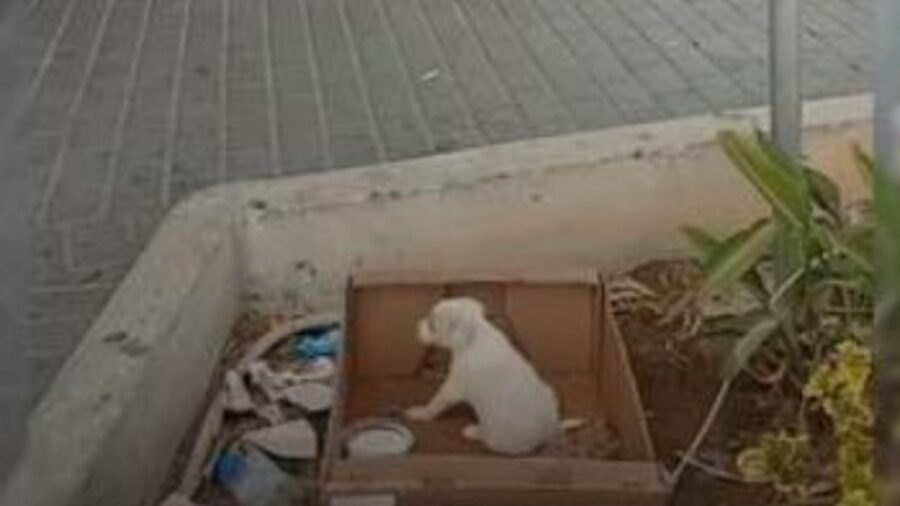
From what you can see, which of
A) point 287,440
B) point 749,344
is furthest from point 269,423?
point 749,344

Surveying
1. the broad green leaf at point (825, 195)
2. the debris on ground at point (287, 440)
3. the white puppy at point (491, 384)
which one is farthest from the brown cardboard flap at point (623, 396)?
the debris on ground at point (287, 440)

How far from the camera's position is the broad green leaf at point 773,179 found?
10.00 ft

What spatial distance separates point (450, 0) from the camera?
716cm

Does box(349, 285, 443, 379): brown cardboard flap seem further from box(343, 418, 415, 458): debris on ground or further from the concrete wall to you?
the concrete wall

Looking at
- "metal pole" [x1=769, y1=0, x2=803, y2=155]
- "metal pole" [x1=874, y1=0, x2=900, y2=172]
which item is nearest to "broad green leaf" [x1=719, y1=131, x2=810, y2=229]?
"metal pole" [x1=769, y1=0, x2=803, y2=155]

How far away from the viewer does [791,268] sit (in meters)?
3.10

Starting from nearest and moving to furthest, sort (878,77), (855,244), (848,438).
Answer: (878,77) → (848,438) → (855,244)

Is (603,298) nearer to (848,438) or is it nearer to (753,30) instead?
(848,438)

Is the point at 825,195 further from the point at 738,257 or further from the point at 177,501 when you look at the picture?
the point at 177,501

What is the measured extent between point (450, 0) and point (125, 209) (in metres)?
2.92

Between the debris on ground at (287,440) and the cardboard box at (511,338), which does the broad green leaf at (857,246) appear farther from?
the debris on ground at (287,440)

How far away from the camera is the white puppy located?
2.99 meters

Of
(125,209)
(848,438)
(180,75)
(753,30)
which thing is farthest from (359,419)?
(753,30)

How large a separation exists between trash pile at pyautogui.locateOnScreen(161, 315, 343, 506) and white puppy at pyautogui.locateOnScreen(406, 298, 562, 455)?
0.82 ft
